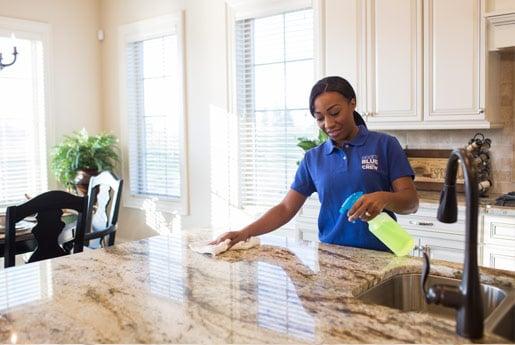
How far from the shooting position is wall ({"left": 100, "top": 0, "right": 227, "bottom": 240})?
4.66 meters

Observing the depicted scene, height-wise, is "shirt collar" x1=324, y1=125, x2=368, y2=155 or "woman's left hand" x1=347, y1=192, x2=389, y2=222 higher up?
"shirt collar" x1=324, y1=125, x2=368, y2=155

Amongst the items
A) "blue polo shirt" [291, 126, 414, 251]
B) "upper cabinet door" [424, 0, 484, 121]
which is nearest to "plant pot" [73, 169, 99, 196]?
"upper cabinet door" [424, 0, 484, 121]

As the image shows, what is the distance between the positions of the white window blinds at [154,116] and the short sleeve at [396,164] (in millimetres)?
3333

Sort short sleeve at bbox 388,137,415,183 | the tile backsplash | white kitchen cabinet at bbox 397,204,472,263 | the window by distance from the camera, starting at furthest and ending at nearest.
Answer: the window
the tile backsplash
white kitchen cabinet at bbox 397,204,472,263
short sleeve at bbox 388,137,415,183

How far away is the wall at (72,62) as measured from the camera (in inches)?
207

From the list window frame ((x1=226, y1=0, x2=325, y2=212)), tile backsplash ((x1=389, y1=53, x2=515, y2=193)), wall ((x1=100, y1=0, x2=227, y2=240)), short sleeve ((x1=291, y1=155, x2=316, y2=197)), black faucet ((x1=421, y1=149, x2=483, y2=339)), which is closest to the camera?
black faucet ((x1=421, y1=149, x2=483, y2=339))

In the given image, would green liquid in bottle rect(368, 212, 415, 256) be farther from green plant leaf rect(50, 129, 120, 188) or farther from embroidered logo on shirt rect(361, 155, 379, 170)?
green plant leaf rect(50, 129, 120, 188)

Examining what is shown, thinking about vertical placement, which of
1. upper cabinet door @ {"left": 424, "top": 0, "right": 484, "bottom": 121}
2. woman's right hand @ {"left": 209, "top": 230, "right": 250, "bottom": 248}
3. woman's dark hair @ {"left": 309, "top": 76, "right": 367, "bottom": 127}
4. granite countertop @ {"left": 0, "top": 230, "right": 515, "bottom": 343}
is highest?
upper cabinet door @ {"left": 424, "top": 0, "right": 484, "bottom": 121}

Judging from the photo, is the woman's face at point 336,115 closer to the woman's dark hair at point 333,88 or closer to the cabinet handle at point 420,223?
the woman's dark hair at point 333,88

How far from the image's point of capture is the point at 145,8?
524 cm

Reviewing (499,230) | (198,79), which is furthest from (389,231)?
(198,79)

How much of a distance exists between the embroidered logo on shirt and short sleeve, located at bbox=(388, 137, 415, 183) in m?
0.05

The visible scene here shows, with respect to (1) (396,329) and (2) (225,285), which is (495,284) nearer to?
(1) (396,329)

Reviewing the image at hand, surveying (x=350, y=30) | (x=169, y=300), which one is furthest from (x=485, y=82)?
(x=169, y=300)
